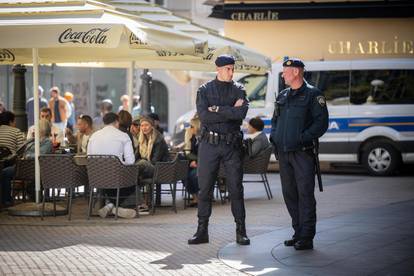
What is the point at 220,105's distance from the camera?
1053cm

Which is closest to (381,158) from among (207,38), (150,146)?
(207,38)

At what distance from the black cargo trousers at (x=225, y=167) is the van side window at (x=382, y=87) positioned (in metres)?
10.6

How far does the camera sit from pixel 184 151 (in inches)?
594

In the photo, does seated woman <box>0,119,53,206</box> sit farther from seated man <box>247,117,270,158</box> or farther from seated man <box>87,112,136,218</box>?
seated man <box>247,117,270,158</box>

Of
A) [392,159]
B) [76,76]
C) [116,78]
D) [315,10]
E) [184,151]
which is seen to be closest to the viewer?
[184,151]

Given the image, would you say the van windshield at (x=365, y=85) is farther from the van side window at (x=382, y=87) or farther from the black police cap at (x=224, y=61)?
the black police cap at (x=224, y=61)

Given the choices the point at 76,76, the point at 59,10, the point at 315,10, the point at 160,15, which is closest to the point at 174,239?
the point at 59,10

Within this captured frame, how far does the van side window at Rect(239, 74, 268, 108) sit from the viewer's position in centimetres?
2103

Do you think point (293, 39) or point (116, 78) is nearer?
point (293, 39)

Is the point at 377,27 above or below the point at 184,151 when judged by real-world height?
above

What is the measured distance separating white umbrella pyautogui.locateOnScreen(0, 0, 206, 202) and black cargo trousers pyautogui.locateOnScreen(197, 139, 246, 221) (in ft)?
6.82

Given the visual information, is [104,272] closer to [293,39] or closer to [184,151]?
[184,151]

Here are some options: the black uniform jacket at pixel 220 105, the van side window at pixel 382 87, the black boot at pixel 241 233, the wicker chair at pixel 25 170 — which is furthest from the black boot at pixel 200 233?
the van side window at pixel 382 87

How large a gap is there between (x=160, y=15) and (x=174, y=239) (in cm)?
563
